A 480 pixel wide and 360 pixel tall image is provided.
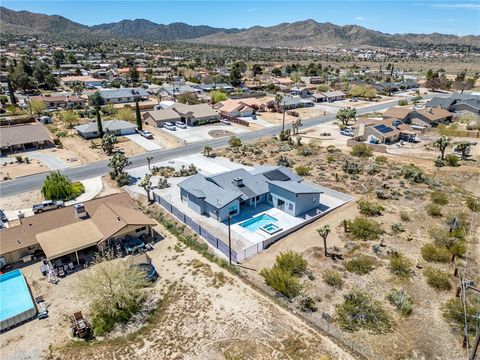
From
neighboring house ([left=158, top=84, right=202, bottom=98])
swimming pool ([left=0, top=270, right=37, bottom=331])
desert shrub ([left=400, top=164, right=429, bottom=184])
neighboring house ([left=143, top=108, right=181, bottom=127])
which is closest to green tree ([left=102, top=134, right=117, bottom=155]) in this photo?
neighboring house ([left=143, top=108, right=181, bottom=127])

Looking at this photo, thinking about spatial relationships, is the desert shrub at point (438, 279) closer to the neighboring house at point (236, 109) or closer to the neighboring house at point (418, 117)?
the neighboring house at point (418, 117)

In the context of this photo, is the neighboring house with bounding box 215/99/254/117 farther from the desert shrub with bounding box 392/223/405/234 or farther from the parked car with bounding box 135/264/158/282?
the parked car with bounding box 135/264/158/282

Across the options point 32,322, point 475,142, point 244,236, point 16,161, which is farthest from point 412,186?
point 16,161

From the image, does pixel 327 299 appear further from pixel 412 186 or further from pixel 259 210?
pixel 412 186

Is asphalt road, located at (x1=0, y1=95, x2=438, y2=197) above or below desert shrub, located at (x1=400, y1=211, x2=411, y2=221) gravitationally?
above

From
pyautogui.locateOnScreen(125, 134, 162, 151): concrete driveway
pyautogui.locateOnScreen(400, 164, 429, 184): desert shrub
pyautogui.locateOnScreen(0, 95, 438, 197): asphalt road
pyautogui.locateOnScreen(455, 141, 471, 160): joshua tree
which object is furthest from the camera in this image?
pyautogui.locateOnScreen(125, 134, 162, 151): concrete driveway

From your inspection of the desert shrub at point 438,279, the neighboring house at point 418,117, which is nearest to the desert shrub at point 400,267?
the desert shrub at point 438,279

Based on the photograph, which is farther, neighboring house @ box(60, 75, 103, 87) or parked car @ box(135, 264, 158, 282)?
neighboring house @ box(60, 75, 103, 87)

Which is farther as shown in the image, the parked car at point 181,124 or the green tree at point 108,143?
the parked car at point 181,124
